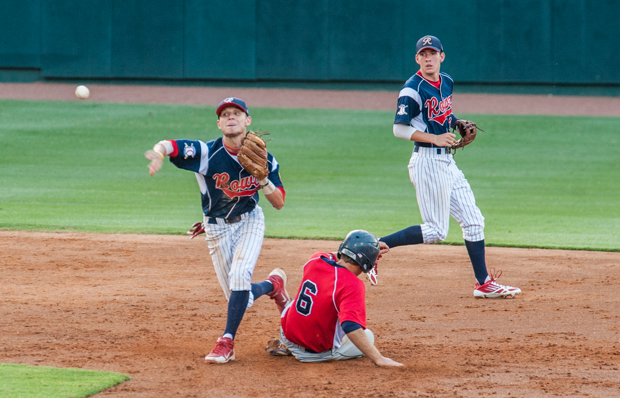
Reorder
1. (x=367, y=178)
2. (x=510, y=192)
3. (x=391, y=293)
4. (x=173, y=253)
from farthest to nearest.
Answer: (x=367, y=178) < (x=510, y=192) < (x=173, y=253) < (x=391, y=293)

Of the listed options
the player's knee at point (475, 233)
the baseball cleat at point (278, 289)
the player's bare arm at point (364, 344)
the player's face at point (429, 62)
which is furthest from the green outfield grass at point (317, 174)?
the player's bare arm at point (364, 344)

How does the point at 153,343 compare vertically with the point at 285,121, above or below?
below

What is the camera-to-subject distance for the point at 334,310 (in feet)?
14.8

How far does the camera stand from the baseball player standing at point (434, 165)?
6.20 meters

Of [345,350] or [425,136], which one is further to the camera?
[425,136]

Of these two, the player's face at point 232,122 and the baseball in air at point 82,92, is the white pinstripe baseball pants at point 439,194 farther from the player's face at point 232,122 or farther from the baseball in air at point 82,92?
the baseball in air at point 82,92

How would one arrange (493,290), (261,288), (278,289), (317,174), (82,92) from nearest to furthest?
(261,288) → (278,289) → (493,290) → (317,174) → (82,92)

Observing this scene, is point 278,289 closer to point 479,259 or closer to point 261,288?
point 261,288

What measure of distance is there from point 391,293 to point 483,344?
1.62 metres

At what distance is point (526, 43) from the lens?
20656mm

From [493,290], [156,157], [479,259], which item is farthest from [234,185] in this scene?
[493,290]

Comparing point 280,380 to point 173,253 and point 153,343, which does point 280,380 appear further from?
point 173,253

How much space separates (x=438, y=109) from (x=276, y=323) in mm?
2188

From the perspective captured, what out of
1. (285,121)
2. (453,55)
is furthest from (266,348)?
(453,55)
